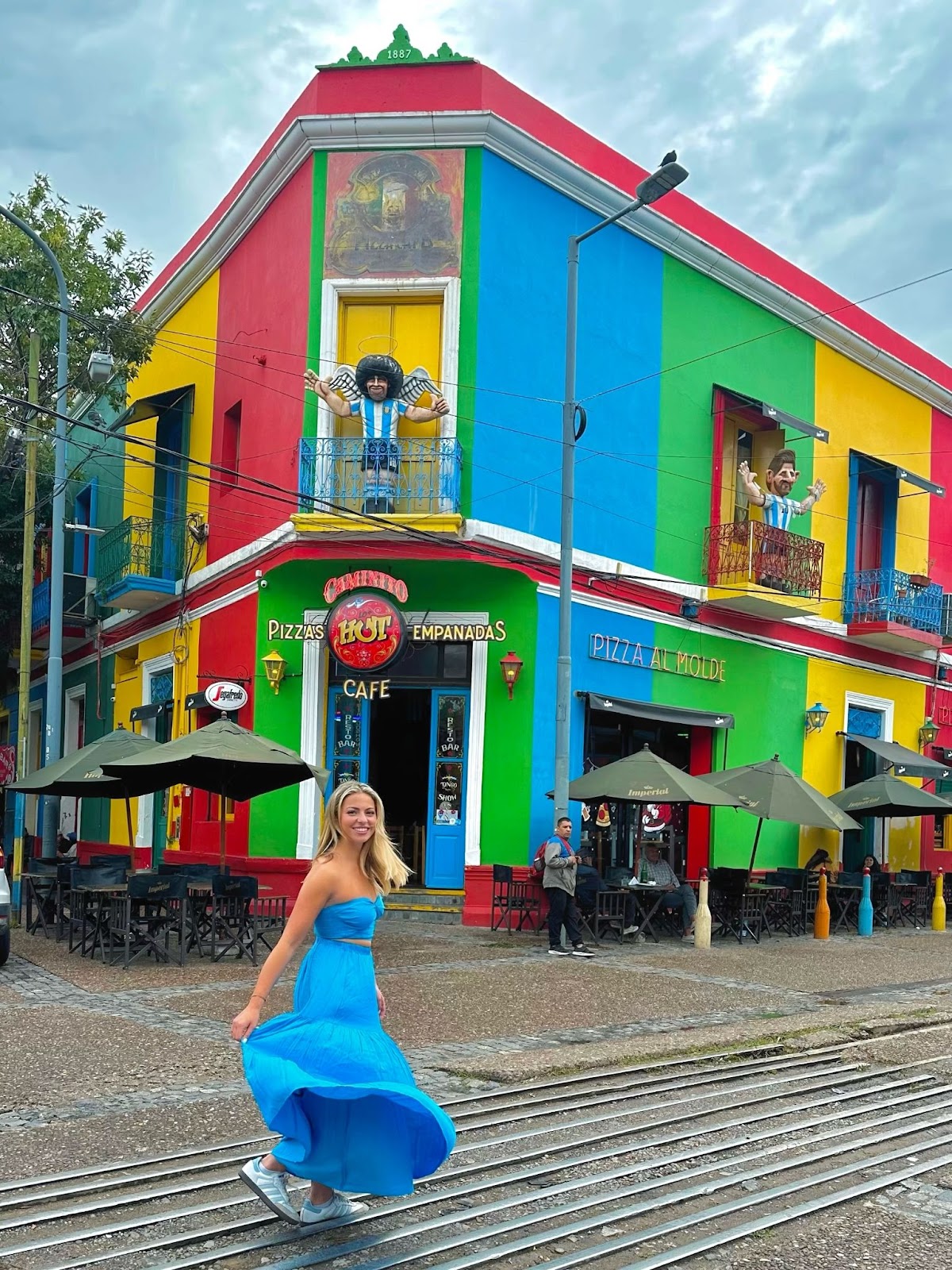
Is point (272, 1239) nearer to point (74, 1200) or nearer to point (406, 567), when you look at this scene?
point (74, 1200)

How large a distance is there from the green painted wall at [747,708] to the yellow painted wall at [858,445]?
1910 mm

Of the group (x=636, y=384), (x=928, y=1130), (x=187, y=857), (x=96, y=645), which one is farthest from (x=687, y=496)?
(x=928, y=1130)

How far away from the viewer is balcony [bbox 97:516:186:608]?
21359 millimetres

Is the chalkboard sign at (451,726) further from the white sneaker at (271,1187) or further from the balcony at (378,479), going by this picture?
the white sneaker at (271,1187)

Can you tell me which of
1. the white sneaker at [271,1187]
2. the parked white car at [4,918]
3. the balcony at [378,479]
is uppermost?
the balcony at [378,479]

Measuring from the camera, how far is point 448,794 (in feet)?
58.4

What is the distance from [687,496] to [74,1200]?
1654cm

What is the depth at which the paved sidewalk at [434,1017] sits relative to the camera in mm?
6934

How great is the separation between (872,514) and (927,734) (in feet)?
14.4

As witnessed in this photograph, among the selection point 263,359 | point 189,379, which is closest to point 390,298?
point 263,359

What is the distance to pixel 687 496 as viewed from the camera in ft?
67.2

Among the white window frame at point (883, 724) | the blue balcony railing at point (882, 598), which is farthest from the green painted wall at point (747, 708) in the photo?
the blue balcony railing at point (882, 598)

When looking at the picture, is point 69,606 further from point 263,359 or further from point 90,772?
point 90,772

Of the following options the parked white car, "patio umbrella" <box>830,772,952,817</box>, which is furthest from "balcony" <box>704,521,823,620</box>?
the parked white car
